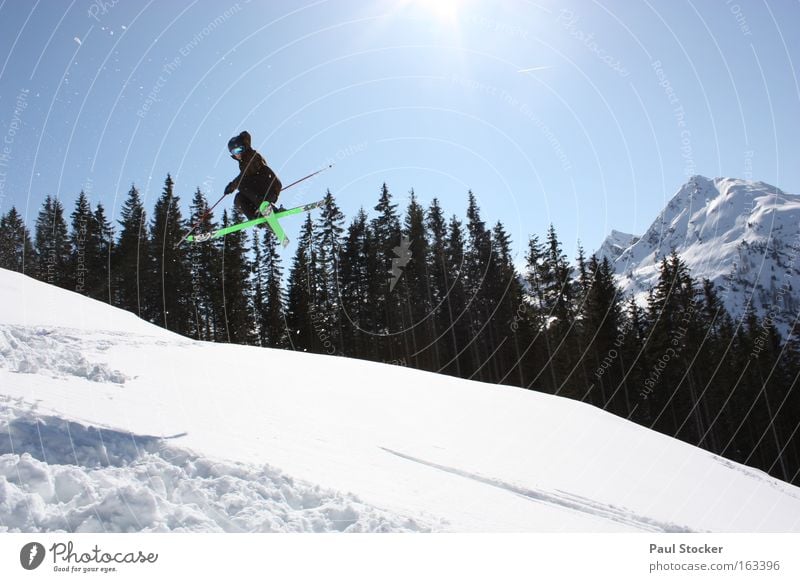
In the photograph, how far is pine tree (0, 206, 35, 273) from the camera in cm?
4569

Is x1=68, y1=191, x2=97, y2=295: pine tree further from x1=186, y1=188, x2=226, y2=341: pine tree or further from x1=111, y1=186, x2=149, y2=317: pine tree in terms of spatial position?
x1=186, y1=188, x2=226, y2=341: pine tree

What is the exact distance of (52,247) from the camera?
44.0 meters

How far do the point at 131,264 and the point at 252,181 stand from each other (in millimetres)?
35261

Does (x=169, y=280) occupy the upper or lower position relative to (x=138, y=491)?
upper

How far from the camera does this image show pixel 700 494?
820 centimetres

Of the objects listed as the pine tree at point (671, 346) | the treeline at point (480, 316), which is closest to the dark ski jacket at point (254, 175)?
the treeline at point (480, 316)

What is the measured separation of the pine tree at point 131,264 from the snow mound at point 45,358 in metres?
31.3

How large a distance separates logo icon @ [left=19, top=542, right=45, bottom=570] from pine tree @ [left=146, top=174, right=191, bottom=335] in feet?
112

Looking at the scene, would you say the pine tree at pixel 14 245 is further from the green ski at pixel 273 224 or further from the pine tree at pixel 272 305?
the green ski at pixel 273 224

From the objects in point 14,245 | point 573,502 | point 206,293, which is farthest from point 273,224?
point 14,245

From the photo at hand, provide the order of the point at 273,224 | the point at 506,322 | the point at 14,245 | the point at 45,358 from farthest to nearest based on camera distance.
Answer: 1. the point at 14,245
2. the point at 506,322
3. the point at 273,224
4. the point at 45,358

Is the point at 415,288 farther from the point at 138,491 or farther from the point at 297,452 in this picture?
the point at 138,491

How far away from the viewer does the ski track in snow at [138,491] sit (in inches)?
145

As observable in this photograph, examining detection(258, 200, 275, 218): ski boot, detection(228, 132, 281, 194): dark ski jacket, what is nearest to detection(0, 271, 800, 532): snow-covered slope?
detection(258, 200, 275, 218): ski boot
